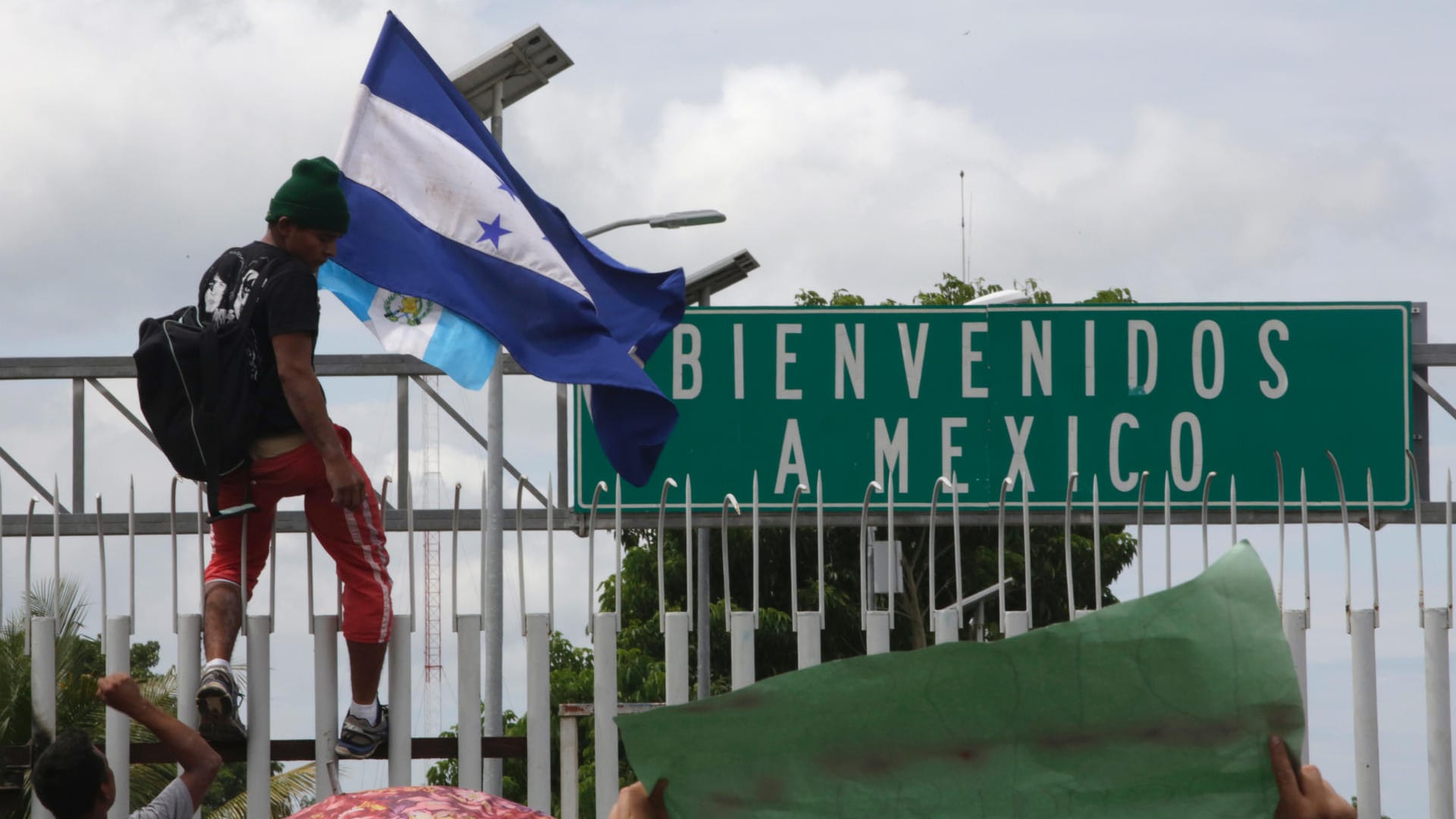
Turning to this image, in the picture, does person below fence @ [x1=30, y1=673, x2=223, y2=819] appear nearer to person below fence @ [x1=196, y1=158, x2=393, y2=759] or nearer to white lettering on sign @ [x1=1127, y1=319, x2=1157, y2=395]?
person below fence @ [x1=196, y1=158, x2=393, y2=759]

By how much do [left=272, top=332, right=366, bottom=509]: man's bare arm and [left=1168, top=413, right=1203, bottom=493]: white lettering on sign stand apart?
4307 mm

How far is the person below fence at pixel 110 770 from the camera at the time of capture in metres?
3.38

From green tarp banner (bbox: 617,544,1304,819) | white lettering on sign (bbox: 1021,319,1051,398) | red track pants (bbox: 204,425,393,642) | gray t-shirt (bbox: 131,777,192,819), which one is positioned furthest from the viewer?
white lettering on sign (bbox: 1021,319,1051,398)

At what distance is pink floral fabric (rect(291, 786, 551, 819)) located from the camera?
2389 mm

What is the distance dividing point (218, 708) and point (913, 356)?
405cm

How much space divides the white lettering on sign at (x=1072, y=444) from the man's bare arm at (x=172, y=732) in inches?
174

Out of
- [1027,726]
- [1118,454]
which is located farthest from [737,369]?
[1027,726]

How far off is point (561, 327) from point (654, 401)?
1.64ft

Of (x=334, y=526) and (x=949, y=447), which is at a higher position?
(x=949, y=447)

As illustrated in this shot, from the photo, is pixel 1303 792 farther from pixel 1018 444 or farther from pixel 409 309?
pixel 1018 444

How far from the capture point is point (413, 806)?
2455 mm

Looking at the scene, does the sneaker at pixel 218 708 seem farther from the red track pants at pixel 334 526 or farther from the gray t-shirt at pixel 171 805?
the gray t-shirt at pixel 171 805

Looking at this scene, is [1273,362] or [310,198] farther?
[1273,362]

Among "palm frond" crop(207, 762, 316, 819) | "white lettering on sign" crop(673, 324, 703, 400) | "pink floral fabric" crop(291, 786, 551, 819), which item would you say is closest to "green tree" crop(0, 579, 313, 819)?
"palm frond" crop(207, 762, 316, 819)
